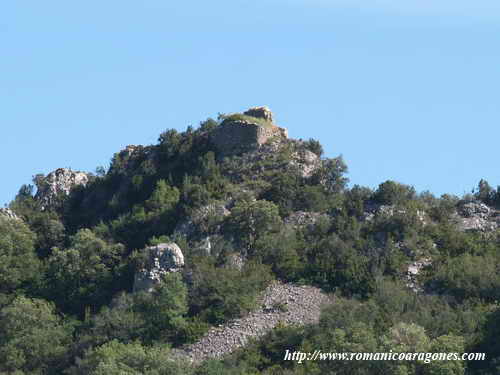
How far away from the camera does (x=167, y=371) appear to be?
7625 centimetres

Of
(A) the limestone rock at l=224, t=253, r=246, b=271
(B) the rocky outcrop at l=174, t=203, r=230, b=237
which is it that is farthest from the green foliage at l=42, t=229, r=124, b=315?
(A) the limestone rock at l=224, t=253, r=246, b=271

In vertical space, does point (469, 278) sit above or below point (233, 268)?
above

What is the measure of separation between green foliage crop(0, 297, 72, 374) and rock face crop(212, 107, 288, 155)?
54.3 feet

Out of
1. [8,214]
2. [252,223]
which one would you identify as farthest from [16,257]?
[252,223]

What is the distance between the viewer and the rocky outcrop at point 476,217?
299ft

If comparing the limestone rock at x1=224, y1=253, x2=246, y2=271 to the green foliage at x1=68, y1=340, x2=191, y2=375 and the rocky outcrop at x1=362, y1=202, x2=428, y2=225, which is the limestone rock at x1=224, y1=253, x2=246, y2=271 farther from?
the green foliage at x1=68, y1=340, x2=191, y2=375

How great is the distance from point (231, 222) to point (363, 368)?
15.5 meters

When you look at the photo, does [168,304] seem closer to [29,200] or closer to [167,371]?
[167,371]

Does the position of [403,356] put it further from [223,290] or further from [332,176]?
[332,176]

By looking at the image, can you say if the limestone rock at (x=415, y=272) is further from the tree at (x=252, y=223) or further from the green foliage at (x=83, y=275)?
the green foliage at (x=83, y=275)

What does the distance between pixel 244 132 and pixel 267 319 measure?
16.6 meters

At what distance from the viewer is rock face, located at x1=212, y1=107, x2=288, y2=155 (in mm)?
96688

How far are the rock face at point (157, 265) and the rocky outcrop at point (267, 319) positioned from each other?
4211mm

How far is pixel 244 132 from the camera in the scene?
96812mm
